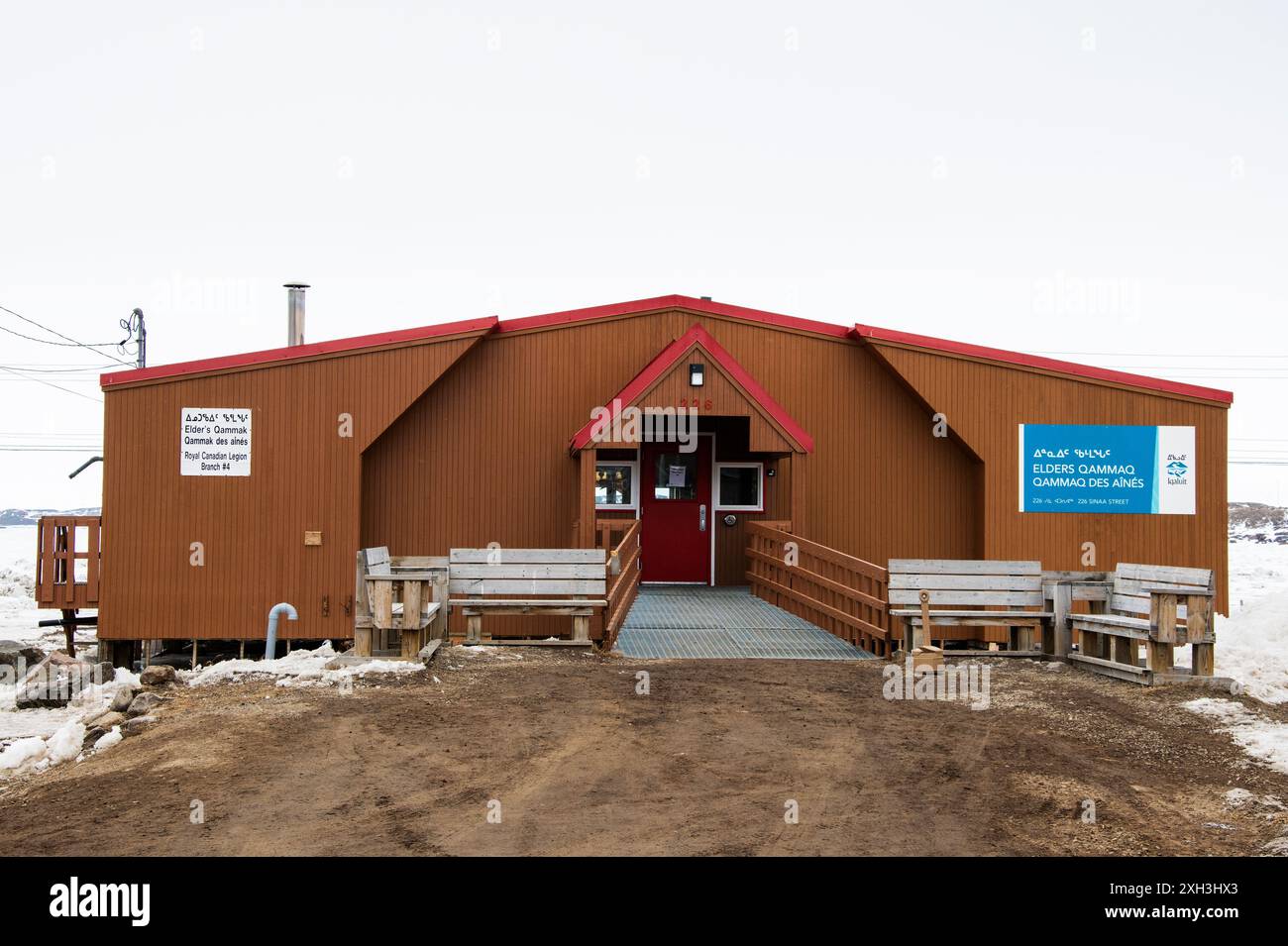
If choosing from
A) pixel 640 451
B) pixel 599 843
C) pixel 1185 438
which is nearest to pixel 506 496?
pixel 640 451

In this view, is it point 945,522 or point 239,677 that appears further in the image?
point 945,522

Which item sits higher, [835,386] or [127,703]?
[835,386]

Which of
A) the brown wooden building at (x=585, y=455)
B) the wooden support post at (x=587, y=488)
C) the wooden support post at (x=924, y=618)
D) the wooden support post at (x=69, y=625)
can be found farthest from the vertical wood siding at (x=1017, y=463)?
the wooden support post at (x=69, y=625)

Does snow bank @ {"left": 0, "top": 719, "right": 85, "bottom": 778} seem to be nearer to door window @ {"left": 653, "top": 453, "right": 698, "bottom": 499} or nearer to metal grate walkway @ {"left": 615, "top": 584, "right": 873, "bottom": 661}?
metal grate walkway @ {"left": 615, "top": 584, "right": 873, "bottom": 661}

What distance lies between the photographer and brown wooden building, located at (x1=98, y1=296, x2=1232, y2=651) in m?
15.7

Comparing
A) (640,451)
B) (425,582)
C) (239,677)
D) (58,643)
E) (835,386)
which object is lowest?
(58,643)

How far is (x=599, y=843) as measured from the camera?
539cm

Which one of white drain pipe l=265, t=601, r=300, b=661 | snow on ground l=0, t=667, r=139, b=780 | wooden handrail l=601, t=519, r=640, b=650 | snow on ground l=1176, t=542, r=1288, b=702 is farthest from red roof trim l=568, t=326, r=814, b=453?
snow on ground l=0, t=667, r=139, b=780

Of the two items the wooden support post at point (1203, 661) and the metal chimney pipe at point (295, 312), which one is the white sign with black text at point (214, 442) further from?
the wooden support post at point (1203, 661)

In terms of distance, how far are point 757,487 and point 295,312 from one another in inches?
333

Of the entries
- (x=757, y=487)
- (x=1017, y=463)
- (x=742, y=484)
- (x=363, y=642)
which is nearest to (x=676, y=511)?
(x=742, y=484)

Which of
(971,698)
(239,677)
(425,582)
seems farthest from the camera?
(425,582)

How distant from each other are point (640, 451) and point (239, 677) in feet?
28.7

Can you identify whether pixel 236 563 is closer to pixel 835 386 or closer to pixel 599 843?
pixel 835 386
